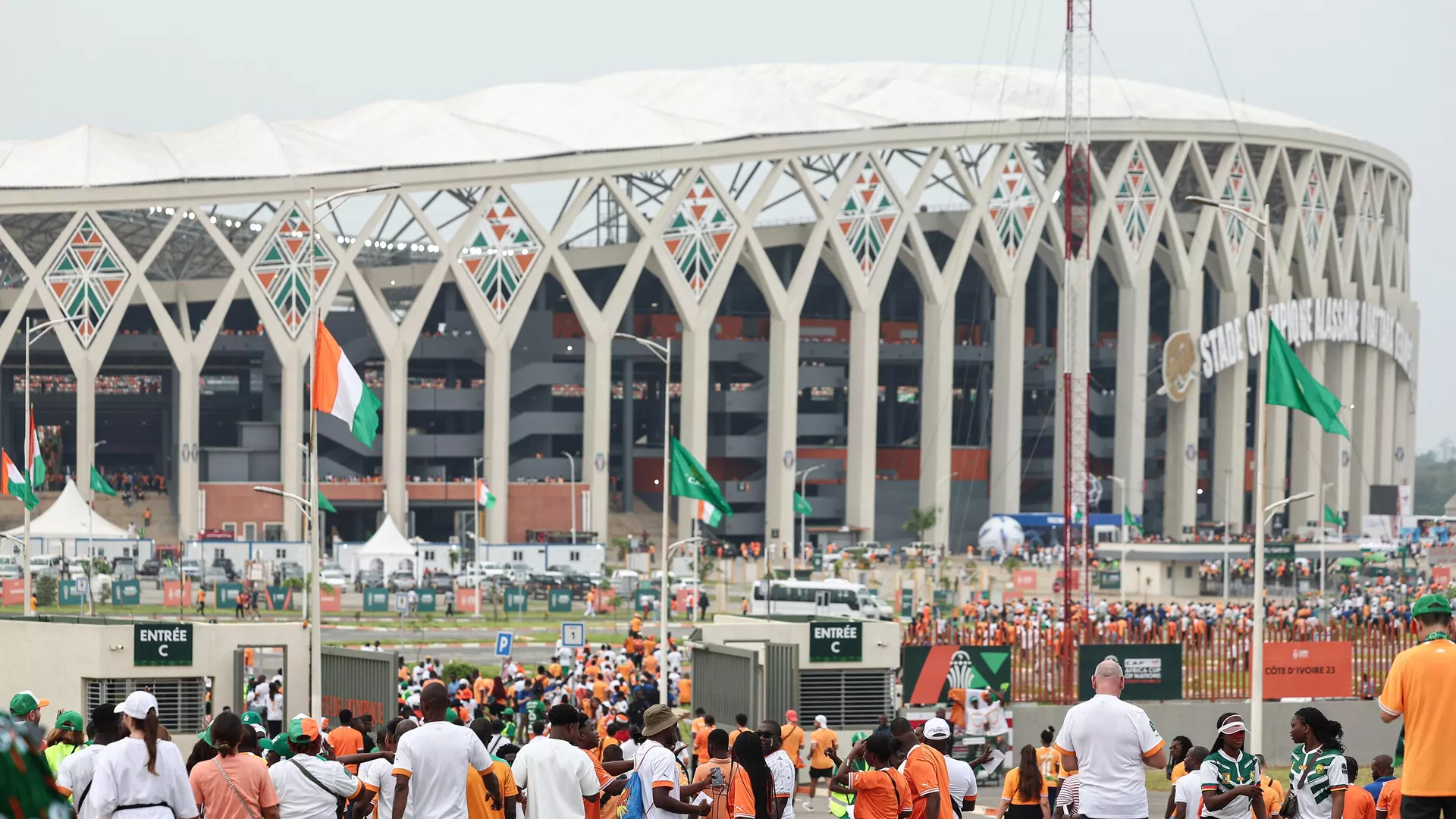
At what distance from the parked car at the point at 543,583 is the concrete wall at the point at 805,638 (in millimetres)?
35608

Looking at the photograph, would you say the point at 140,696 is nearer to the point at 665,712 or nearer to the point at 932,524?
the point at 665,712

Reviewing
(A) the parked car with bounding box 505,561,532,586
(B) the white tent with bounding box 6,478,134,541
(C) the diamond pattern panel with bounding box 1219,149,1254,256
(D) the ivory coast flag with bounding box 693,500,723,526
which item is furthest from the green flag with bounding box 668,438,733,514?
(C) the diamond pattern panel with bounding box 1219,149,1254,256

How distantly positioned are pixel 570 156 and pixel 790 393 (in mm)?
16747

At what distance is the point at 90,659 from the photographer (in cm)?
2602

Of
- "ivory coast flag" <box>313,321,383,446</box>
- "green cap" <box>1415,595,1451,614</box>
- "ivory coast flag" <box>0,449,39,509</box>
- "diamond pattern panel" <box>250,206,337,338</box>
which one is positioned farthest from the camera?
"diamond pattern panel" <box>250,206,337,338</box>

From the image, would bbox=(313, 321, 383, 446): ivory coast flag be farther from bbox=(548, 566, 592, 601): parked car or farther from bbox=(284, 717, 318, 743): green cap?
bbox=(548, 566, 592, 601): parked car

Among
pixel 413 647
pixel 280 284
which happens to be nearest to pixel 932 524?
pixel 280 284

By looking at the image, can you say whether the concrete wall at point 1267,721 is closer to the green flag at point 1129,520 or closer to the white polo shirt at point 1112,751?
the white polo shirt at point 1112,751

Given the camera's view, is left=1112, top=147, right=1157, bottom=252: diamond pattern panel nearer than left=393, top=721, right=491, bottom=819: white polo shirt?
No

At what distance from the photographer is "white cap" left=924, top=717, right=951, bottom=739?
473 inches

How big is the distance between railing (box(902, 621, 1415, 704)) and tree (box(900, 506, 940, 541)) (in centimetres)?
5699

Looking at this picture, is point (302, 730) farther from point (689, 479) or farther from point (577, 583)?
point (577, 583)

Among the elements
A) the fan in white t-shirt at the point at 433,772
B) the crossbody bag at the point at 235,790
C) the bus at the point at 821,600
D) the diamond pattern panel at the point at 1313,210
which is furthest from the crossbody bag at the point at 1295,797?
the diamond pattern panel at the point at 1313,210

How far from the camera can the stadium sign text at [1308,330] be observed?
106 metres
